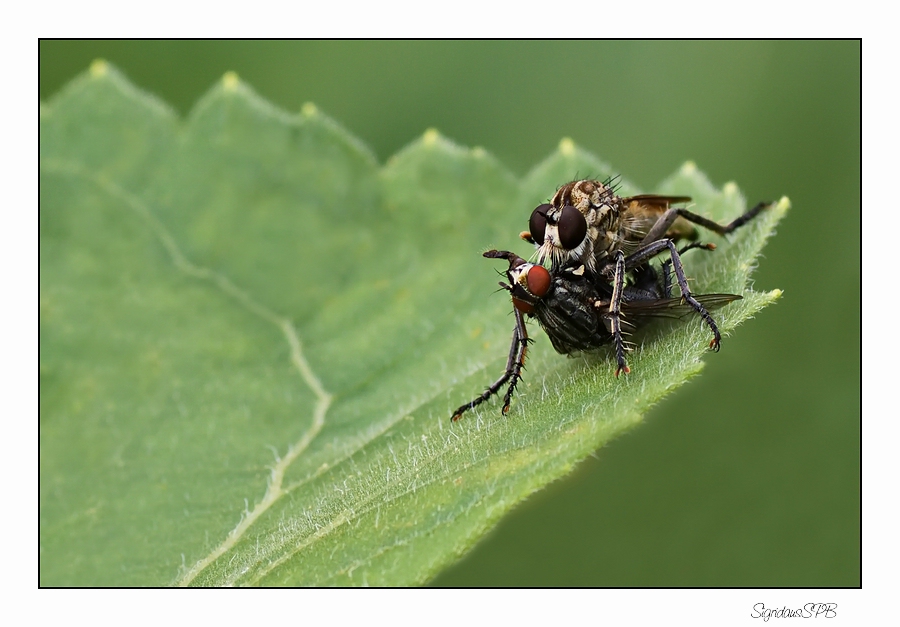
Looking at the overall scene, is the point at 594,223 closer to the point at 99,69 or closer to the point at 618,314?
the point at 618,314

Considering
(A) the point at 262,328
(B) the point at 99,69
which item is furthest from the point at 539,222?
(B) the point at 99,69

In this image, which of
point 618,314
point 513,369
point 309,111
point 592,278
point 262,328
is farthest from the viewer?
point 309,111

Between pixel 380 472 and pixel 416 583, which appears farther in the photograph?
pixel 380 472

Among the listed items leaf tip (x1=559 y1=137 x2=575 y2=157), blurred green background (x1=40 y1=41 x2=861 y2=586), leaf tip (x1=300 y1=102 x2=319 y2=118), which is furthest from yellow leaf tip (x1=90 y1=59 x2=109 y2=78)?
leaf tip (x1=559 y1=137 x2=575 y2=157)

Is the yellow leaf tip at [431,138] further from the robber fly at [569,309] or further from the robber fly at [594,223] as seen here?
the robber fly at [569,309]

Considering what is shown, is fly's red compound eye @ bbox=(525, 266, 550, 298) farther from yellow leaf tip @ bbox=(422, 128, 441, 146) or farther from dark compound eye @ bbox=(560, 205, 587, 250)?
yellow leaf tip @ bbox=(422, 128, 441, 146)
